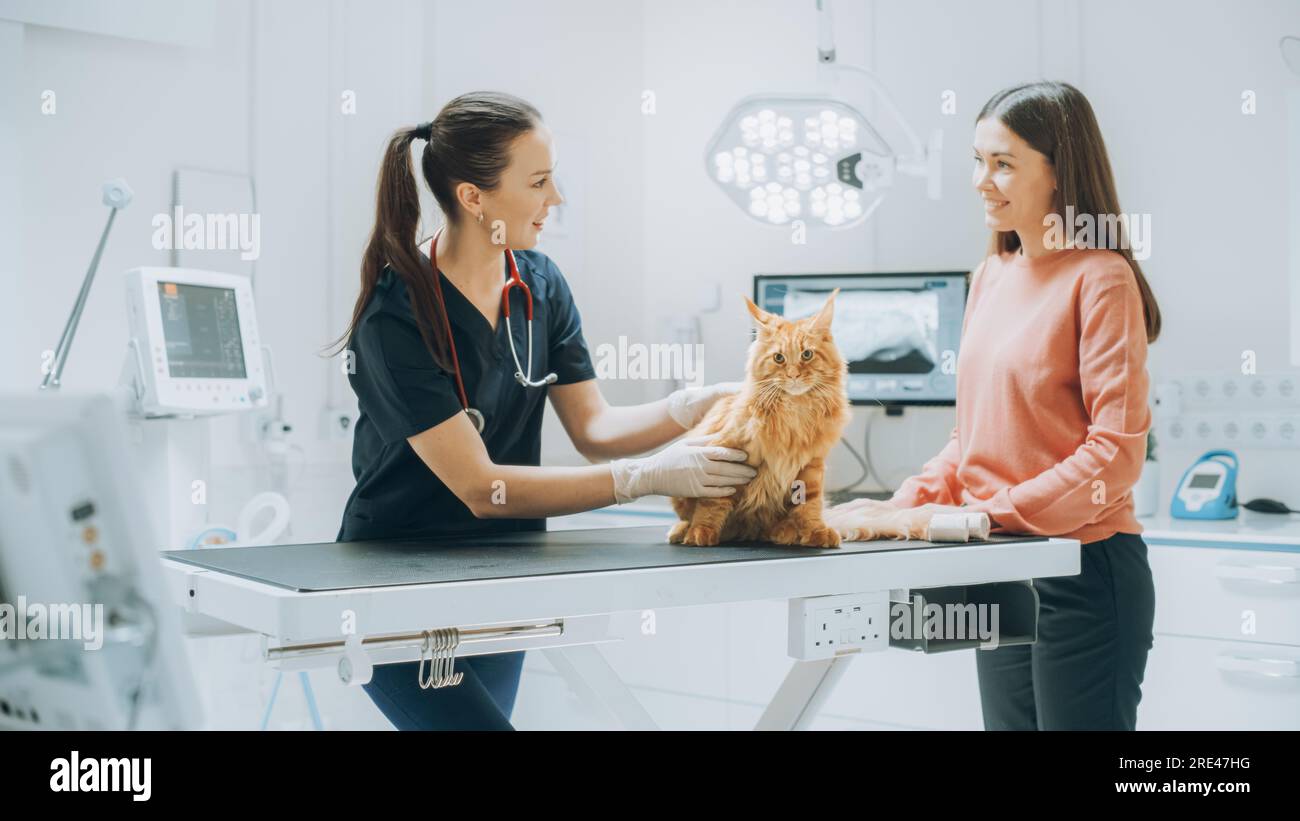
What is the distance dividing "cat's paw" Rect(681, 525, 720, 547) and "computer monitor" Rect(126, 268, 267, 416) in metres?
1.22

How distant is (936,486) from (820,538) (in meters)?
0.43

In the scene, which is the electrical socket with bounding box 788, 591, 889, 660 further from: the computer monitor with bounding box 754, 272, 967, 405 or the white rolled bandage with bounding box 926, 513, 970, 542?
the computer monitor with bounding box 754, 272, 967, 405

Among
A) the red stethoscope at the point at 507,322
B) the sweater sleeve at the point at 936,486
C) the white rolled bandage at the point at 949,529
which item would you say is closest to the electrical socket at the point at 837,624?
the white rolled bandage at the point at 949,529

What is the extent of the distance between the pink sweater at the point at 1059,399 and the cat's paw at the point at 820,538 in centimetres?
29

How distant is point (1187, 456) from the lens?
2936 millimetres

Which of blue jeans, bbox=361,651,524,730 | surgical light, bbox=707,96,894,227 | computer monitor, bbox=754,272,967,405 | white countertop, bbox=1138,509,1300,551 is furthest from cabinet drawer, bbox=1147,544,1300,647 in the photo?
blue jeans, bbox=361,651,524,730

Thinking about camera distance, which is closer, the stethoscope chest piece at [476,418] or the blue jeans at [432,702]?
the blue jeans at [432,702]

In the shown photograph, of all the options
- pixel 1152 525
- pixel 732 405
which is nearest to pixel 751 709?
pixel 1152 525

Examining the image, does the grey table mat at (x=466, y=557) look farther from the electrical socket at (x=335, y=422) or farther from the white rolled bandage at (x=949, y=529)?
the electrical socket at (x=335, y=422)

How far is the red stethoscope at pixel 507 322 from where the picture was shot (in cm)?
162

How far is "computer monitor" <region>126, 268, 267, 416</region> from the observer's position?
7.23 ft

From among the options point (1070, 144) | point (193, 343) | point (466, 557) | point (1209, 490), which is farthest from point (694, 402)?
point (1209, 490)

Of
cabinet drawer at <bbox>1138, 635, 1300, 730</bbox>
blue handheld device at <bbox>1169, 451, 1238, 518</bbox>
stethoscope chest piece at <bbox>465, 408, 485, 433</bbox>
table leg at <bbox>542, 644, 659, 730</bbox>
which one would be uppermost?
stethoscope chest piece at <bbox>465, 408, 485, 433</bbox>

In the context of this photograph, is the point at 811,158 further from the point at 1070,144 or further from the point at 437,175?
the point at 437,175
